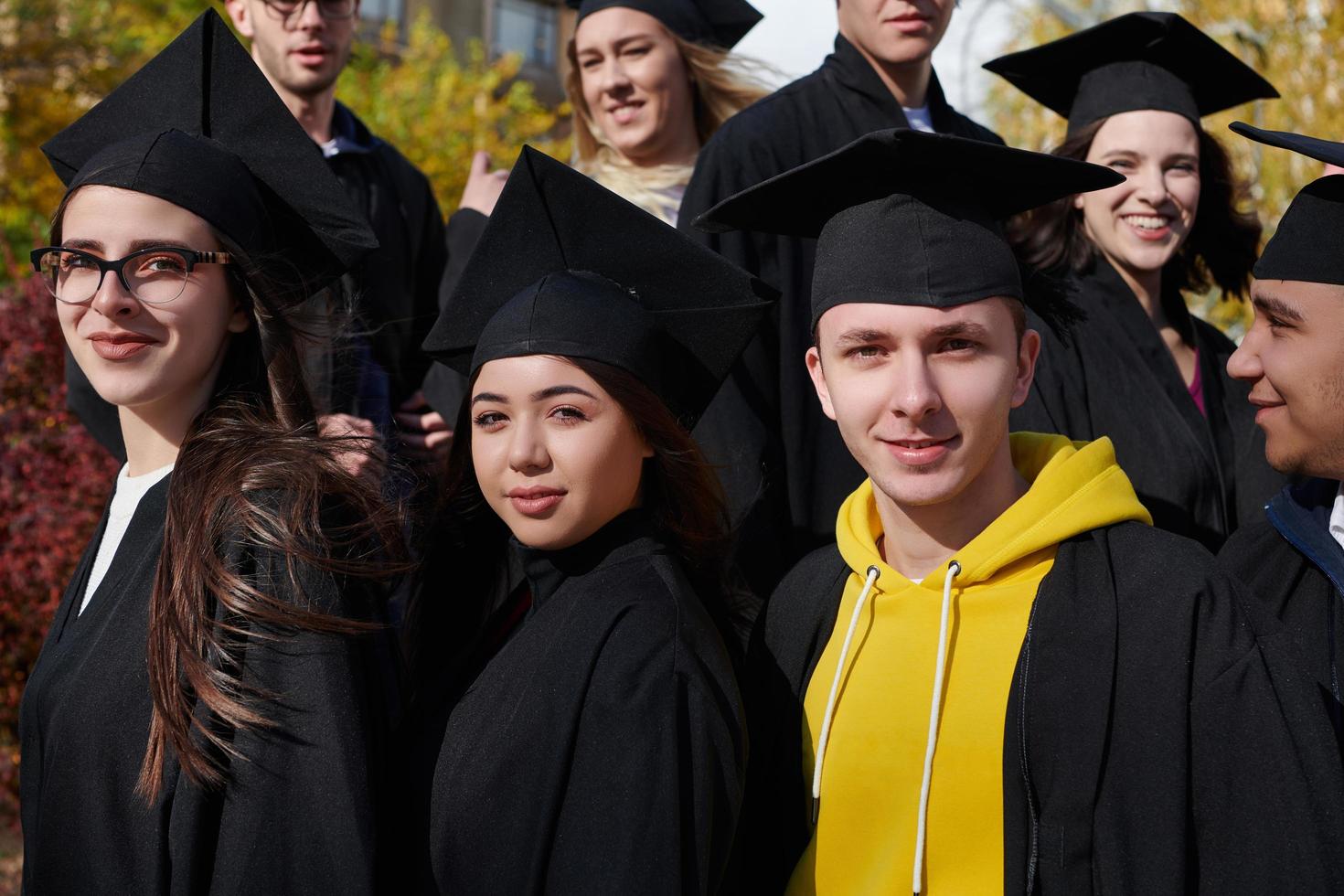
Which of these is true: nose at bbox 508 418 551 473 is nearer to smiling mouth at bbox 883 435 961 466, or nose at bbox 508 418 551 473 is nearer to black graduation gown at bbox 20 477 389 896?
black graduation gown at bbox 20 477 389 896

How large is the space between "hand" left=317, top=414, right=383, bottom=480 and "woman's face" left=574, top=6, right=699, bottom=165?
1755mm

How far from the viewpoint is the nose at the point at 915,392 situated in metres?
2.50

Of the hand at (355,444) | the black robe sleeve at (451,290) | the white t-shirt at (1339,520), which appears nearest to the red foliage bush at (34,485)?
the black robe sleeve at (451,290)

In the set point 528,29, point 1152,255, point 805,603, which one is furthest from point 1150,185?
point 528,29

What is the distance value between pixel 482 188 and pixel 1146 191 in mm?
2246

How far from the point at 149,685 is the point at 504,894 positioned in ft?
2.43

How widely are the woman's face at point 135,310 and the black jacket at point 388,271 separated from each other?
1.28 metres

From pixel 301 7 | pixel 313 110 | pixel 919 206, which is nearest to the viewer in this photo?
pixel 919 206

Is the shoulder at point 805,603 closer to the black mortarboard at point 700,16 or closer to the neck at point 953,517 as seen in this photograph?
the neck at point 953,517

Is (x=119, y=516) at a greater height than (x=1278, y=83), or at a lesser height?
lesser

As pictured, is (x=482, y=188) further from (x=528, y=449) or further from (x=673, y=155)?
(x=528, y=449)

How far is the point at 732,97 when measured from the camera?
4930 mm

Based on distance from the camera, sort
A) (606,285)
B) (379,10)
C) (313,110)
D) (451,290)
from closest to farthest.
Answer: (606,285)
(451,290)
(313,110)
(379,10)

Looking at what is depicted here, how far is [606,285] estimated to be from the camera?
293 centimetres
